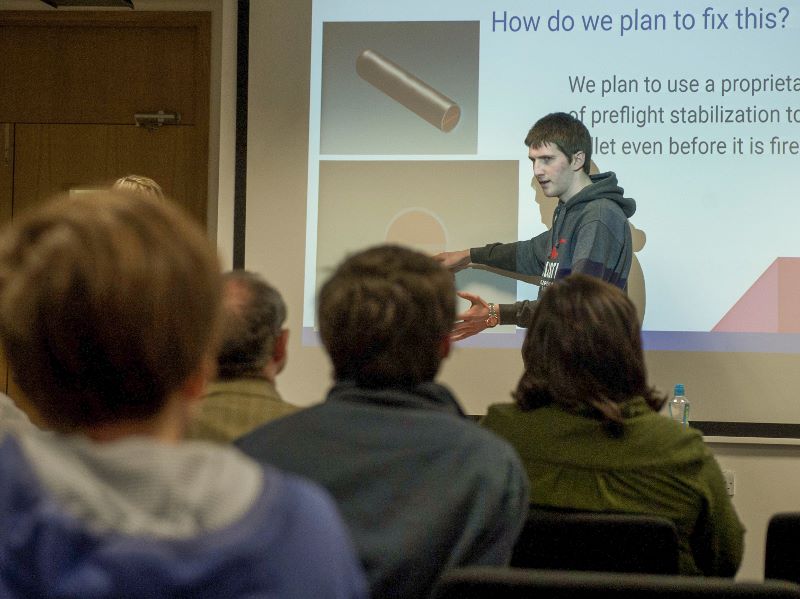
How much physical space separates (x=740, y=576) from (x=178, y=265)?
3.55 m

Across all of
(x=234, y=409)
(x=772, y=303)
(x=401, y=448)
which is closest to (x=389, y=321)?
(x=401, y=448)

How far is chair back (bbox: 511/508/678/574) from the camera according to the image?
145 cm

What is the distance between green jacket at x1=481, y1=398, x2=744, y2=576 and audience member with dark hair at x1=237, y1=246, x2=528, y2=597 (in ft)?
1.20

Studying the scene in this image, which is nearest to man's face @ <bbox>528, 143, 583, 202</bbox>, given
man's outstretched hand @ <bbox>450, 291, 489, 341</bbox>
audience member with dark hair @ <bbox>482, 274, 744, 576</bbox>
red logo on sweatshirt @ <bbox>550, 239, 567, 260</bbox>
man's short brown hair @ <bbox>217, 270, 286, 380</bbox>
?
red logo on sweatshirt @ <bbox>550, 239, 567, 260</bbox>

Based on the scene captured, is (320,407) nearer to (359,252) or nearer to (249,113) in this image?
(359,252)

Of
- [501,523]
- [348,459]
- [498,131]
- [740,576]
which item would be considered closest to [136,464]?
[348,459]

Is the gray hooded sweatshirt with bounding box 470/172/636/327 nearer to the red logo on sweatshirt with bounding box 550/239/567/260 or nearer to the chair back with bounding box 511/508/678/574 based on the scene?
the red logo on sweatshirt with bounding box 550/239/567/260

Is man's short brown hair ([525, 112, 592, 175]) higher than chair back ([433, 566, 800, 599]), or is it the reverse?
man's short brown hair ([525, 112, 592, 175])

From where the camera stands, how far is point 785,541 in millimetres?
1524

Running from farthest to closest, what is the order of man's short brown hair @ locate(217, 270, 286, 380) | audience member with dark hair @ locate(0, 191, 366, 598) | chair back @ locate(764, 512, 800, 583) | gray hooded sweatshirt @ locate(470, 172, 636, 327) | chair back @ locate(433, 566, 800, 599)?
gray hooded sweatshirt @ locate(470, 172, 636, 327)
man's short brown hair @ locate(217, 270, 286, 380)
chair back @ locate(764, 512, 800, 583)
chair back @ locate(433, 566, 800, 599)
audience member with dark hair @ locate(0, 191, 366, 598)

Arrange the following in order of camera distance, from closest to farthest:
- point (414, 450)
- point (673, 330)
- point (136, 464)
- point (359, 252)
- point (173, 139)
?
point (136, 464) → point (414, 450) → point (359, 252) → point (673, 330) → point (173, 139)

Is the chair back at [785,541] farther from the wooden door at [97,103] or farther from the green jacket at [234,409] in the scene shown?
the wooden door at [97,103]

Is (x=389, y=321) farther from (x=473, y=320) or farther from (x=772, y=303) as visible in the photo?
(x=772, y=303)

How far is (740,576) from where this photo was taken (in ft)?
12.1
